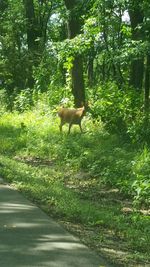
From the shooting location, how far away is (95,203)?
9172mm

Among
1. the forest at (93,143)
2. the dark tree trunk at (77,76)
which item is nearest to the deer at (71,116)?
the forest at (93,143)

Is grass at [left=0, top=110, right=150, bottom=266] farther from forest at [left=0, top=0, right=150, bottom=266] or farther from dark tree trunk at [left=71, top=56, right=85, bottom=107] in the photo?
dark tree trunk at [left=71, top=56, right=85, bottom=107]

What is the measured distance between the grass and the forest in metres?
0.02

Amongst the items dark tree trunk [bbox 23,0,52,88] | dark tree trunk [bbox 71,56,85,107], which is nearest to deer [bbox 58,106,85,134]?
dark tree trunk [bbox 71,56,85,107]

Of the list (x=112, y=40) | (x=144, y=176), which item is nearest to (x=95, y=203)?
(x=144, y=176)

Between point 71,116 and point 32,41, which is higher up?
point 32,41

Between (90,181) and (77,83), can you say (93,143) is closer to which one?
(90,181)

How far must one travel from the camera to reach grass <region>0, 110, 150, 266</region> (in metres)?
6.85

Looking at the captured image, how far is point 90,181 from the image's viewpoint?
36.8 feet

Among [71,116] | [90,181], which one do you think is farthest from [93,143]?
[90,181]

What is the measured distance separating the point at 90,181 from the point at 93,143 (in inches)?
128

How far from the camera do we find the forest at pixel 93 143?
7.57 meters

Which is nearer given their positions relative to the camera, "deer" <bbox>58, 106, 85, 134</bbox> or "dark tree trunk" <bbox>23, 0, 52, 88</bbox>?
"deer" <bbox>58, 106, 85, 134</bbox>

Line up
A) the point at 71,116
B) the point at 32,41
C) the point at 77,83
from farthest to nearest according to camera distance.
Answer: the point at 32,41 < the point at 77,83 < the point at 71,116
